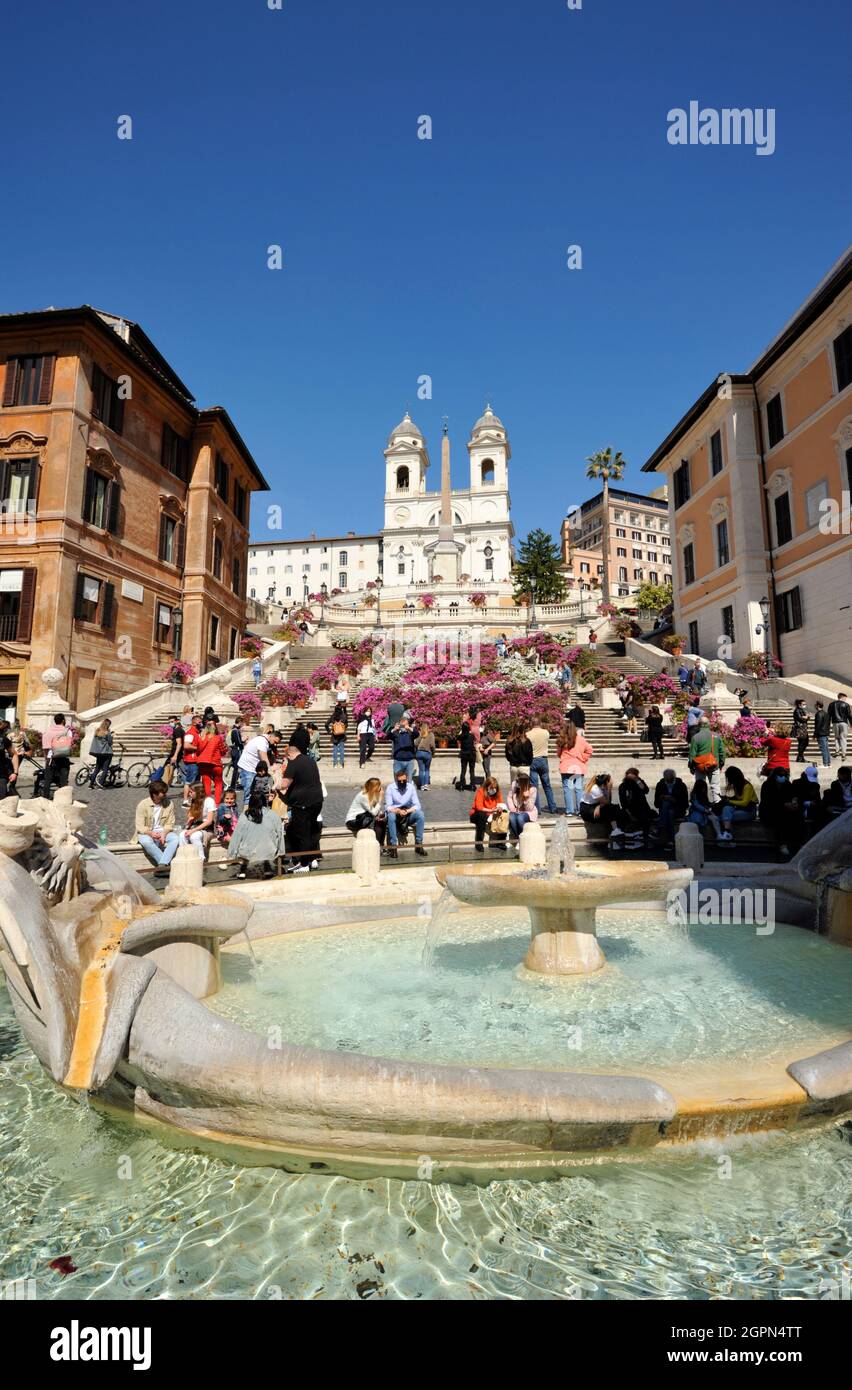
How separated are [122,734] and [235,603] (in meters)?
17.7

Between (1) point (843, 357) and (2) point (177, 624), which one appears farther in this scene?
(2) point (177, 624)

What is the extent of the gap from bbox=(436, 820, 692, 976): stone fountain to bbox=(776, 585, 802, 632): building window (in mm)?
23461

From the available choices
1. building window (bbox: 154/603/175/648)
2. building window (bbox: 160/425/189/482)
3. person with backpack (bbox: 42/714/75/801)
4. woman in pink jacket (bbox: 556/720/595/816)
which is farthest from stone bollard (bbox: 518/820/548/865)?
building window (bbox: 160/425/189/482)

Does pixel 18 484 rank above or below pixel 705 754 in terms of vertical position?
above

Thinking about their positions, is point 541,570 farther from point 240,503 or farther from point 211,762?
point 211,762

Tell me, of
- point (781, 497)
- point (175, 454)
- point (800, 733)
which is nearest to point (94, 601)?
point (175, 454)

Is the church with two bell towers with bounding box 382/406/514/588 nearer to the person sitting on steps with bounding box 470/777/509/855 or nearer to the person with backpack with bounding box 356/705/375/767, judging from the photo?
the person with backpack with bounding box 356/705/375/767

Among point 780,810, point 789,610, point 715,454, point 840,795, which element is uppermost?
point 715,454

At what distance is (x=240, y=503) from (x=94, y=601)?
14902 millimetres

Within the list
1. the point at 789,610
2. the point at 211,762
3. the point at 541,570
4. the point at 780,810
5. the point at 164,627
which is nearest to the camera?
the point at 780,810

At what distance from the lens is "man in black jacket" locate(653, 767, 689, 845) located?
11.4 metres

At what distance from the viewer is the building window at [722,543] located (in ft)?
96.6

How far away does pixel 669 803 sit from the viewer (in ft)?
37.2

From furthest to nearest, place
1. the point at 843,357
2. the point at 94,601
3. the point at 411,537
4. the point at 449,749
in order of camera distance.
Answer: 1. the point at 411,537
2. the point at 94,601
3. the point at 843,357
4. the point at 449,749
